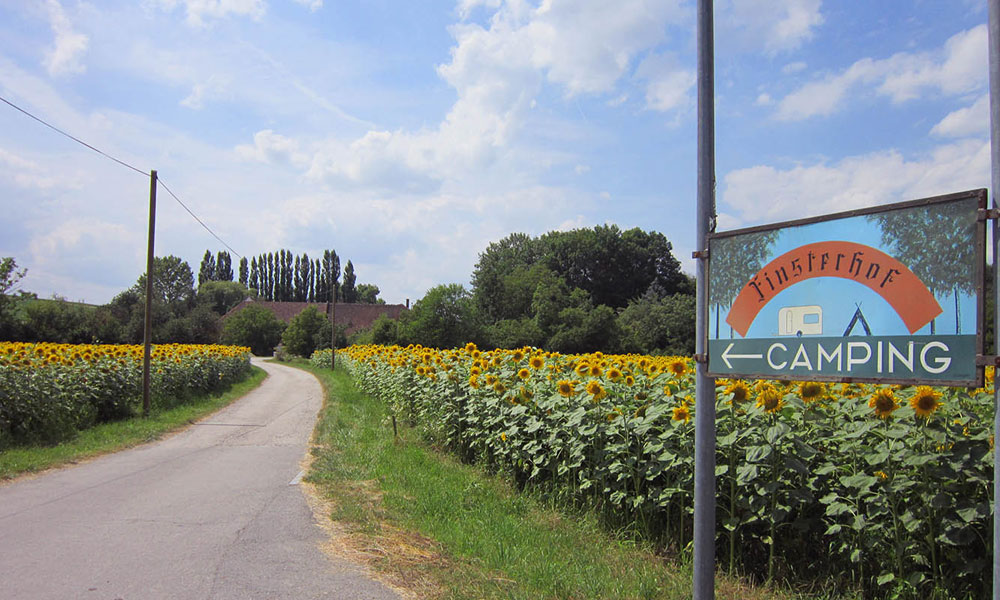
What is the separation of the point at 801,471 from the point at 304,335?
59559 mm

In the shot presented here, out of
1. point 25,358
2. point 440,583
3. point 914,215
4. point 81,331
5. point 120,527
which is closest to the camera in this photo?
point 914,215

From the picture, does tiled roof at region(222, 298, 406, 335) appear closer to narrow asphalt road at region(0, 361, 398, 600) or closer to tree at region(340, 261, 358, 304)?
tree at region(340, 261, 358, 304)

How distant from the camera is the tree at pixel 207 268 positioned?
11744cm

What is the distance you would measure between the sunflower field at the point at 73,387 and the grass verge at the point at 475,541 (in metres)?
5.87

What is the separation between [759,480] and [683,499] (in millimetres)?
831

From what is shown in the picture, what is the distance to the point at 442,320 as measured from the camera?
50.5 meters

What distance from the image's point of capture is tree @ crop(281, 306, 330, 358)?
198 feet

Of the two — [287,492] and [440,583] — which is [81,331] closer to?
[287,492]

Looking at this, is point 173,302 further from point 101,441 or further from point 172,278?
point 101,441

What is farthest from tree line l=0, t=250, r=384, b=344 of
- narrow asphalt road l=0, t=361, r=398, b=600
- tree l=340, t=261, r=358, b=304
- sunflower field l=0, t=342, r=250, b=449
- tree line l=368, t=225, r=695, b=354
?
narrow asphalt road l=0, t=361, r=398, b=600

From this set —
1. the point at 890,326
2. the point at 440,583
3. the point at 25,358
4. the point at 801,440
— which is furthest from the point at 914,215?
the point at 25,358

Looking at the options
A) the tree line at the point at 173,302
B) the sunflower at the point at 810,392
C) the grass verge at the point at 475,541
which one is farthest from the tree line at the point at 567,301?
the sunflower at the point at 810,392

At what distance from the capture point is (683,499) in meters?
5.45

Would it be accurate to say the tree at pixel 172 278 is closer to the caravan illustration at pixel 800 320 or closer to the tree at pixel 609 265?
the tree at pixel 609 265
